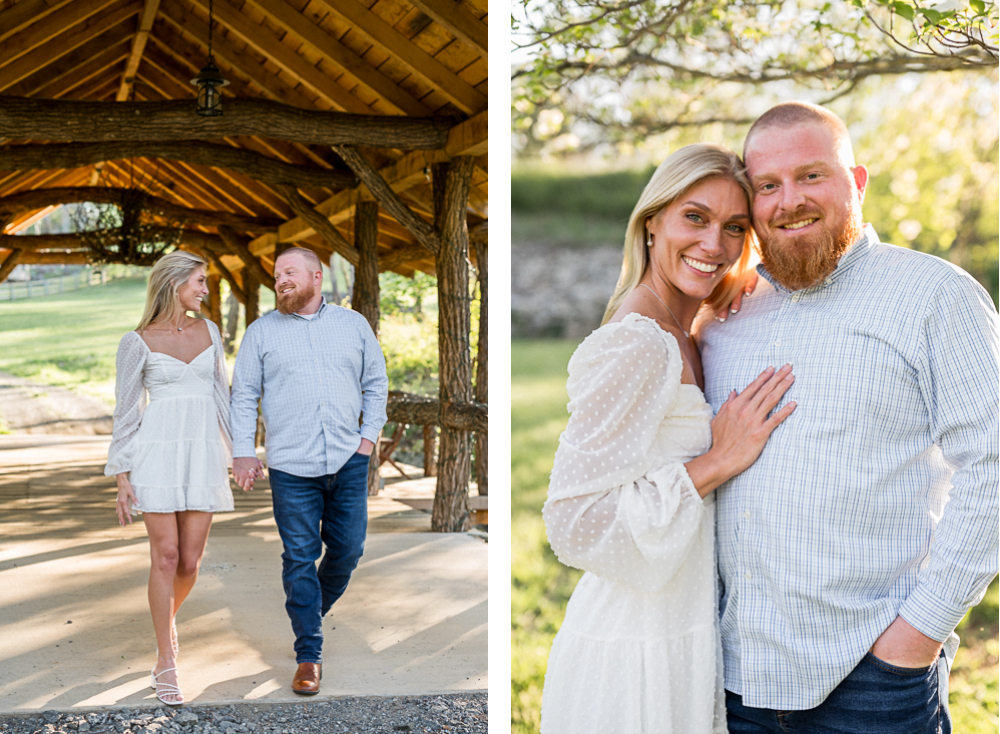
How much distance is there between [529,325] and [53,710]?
520 centimetres

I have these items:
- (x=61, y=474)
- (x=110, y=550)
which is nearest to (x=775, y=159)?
(x=110, y=550)

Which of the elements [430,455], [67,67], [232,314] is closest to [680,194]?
[67,67]

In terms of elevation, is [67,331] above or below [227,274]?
below

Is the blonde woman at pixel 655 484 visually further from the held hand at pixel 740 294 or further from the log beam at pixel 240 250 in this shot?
the log beam at pixel 240 250

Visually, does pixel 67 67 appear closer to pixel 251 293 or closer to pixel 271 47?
pixel 271 47

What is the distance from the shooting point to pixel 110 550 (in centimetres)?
527

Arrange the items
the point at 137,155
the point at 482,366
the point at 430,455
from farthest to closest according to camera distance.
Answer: the point at 430,455 → the point at 482,366 → the point at 137,155

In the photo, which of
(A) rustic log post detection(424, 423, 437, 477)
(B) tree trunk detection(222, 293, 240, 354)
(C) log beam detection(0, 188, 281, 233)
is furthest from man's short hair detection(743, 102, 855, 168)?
(B) tree trunk detection(222, 293, 240, 354)

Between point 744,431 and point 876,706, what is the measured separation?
19.8 inches

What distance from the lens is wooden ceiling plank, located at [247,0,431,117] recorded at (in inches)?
199

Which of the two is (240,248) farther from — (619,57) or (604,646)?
(604,646)

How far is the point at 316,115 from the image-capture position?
5.13 metres

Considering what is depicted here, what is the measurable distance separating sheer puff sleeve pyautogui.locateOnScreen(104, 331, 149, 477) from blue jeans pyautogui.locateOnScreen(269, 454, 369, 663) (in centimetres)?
50

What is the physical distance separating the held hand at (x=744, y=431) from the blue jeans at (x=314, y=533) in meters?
1.75
